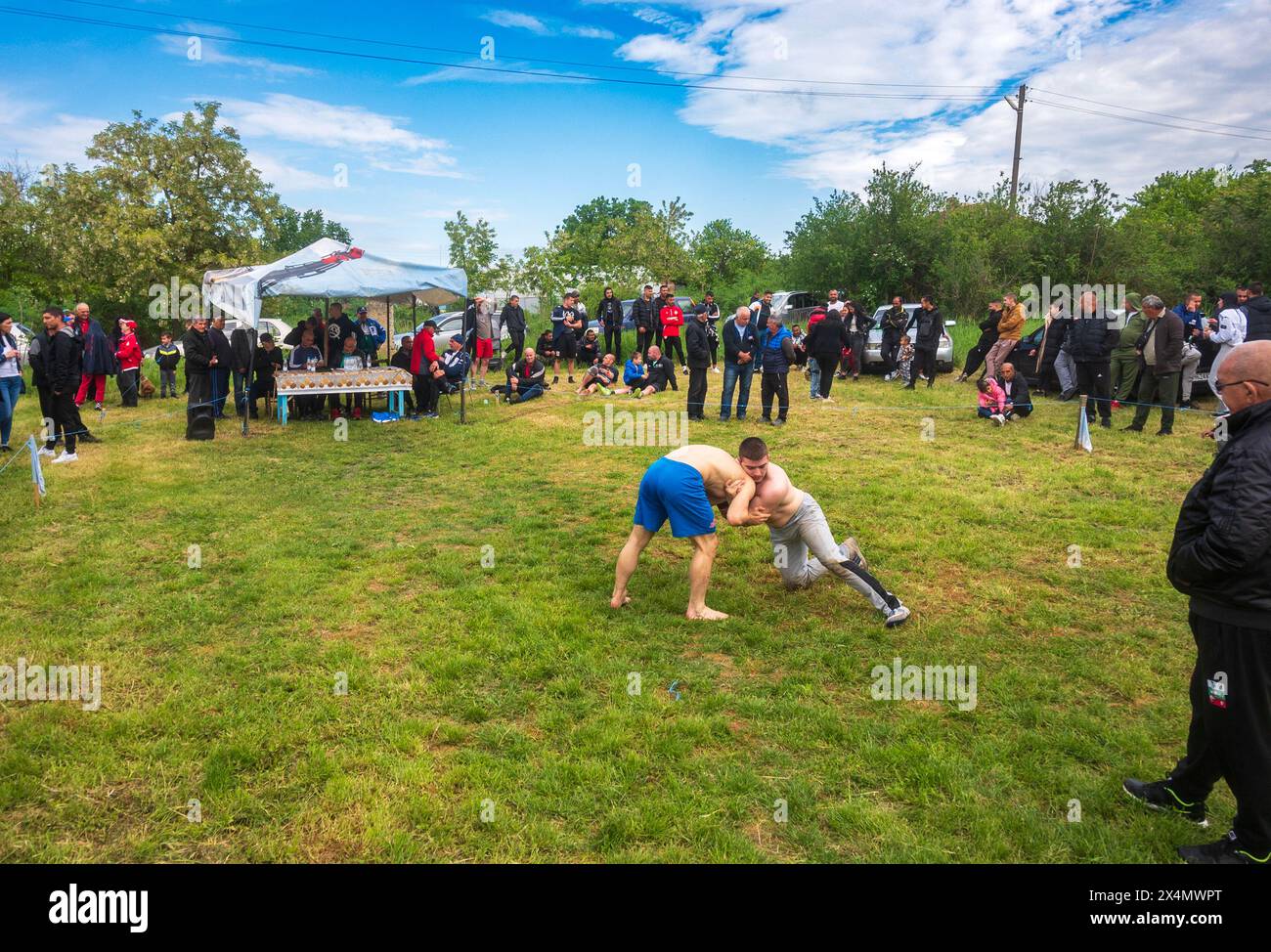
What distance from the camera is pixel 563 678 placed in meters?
4.78

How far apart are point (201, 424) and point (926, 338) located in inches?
537

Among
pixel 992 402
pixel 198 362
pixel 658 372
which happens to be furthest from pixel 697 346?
pixel 198 362

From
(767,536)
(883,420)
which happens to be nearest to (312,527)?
(767,536)

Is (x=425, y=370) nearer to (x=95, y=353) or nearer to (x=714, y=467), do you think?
(x=95, y=353)

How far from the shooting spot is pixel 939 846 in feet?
11.0

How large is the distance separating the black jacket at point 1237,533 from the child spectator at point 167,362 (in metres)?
18.0

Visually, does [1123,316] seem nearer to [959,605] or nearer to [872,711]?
[959,605]

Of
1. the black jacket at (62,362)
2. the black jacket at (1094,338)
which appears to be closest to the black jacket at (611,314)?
the black jacket at (1094,338)

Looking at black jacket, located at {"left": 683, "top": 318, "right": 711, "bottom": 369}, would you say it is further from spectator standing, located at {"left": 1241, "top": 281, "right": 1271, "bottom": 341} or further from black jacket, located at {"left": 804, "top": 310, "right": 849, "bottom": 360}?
spectator standing, located at {"left": 1241, "top": 281, "right": 1271, "bottom": 341}

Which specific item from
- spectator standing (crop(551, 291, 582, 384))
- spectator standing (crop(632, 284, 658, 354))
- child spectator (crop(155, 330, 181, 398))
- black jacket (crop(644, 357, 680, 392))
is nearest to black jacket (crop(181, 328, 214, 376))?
child spectator (crop(155, 330, 181, 398))

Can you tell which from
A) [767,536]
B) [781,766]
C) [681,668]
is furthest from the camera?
[767,536]

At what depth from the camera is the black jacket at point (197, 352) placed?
484 inches

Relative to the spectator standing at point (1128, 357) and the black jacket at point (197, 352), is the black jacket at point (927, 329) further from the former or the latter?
the black jacket at point (197, 352)
